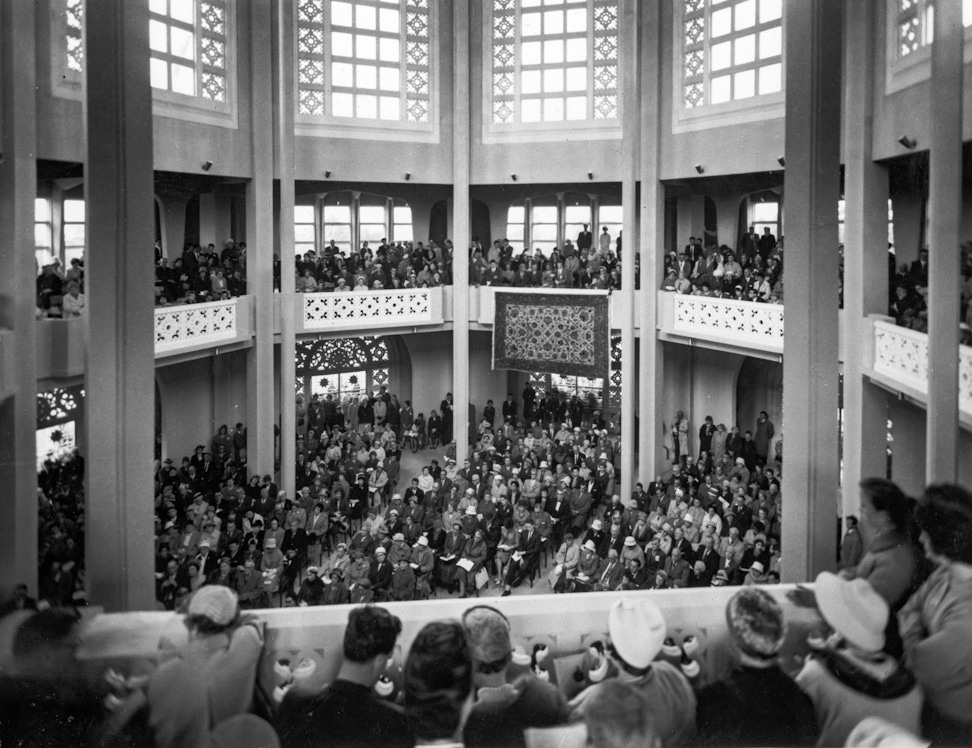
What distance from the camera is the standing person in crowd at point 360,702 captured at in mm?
4230

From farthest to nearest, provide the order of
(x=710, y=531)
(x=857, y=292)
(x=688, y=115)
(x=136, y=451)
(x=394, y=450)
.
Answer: (x=394, y=450)
(x=688, y=115)
(x=857, y=292)
(x=710, y=531)
(x=136, y=451)

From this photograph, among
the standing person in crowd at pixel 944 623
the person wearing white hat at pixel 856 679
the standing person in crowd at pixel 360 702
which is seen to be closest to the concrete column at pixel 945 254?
the standing person in crowd at pixel 944 623

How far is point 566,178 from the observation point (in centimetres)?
2086

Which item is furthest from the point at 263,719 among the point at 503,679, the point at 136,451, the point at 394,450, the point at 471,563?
the point at 394,450

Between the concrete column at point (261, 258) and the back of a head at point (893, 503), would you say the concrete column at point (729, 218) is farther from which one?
the back of a head at point (893, 503)

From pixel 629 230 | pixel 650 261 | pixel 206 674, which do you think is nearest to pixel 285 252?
pixel 629 230

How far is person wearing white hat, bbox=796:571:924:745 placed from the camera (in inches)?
175

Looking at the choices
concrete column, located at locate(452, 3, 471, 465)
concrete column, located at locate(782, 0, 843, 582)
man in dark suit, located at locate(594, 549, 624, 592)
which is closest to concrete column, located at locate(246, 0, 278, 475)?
concrete column, located at locate(452, 3, 471, 465)

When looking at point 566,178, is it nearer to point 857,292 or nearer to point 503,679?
point 857,292

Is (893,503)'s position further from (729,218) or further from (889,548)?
(729,218)

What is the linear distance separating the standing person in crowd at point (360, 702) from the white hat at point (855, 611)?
222 centimetres

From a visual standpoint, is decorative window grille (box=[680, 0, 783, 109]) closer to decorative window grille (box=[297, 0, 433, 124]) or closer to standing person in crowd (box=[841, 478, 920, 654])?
decorative window grille (box=[297, 0, 433, 124])

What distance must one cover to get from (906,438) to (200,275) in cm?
1225

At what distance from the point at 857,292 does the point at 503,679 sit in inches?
424
